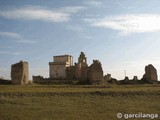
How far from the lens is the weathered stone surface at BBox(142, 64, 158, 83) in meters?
55.2

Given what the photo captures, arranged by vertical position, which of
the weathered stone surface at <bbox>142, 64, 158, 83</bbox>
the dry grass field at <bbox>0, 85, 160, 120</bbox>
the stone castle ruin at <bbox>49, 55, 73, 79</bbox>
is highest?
the stone castle ruin at <bbox>49, 55, 73, 79</bbox>

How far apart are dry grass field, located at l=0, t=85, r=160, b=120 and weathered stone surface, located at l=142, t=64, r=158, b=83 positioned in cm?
2226

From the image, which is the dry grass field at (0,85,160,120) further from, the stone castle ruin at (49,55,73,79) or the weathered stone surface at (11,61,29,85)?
the stone castle ruin at (49,55,73,79)

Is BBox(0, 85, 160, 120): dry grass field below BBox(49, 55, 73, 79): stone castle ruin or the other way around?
below

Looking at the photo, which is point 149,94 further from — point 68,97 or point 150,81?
point 150,81

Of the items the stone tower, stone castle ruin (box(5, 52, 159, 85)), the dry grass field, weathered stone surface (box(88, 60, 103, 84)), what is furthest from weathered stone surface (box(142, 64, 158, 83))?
the dry grass field

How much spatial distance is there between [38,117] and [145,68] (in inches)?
1423

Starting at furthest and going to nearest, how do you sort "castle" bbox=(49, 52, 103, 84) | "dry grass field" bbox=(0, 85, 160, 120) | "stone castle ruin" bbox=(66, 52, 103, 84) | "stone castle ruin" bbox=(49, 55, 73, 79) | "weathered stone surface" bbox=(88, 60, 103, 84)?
"stone castle ruin" bbox=(49, 55, 73, 79) < "castle" bbox=(49, 52, 103, 84) < "stone castle ruin" bbox=(66, 52, 103, 84) < "weathered stone surface" bbox=(88, 60, 103, 84) < "dry grass field" bbox=(0, 85, 160, 120)

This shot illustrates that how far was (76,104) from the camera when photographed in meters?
27.9

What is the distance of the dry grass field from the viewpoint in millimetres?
24891

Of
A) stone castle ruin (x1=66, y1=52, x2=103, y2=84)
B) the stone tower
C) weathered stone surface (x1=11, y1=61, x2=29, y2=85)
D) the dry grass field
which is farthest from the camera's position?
the stone tower

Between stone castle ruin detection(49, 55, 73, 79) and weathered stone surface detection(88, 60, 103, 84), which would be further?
stone castle ruin detection(49, 55, 73, 79)

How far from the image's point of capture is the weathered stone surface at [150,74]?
5519cm

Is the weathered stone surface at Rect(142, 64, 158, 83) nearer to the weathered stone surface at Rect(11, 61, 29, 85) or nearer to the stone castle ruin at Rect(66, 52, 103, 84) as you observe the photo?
the stone castle ruin at Rect(66, 52, 103, 84)
